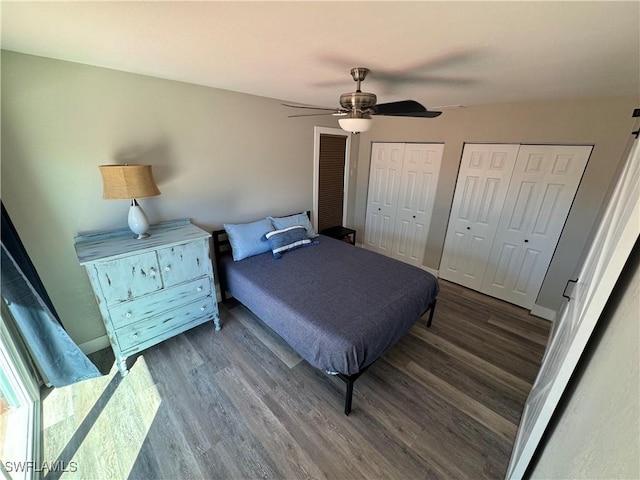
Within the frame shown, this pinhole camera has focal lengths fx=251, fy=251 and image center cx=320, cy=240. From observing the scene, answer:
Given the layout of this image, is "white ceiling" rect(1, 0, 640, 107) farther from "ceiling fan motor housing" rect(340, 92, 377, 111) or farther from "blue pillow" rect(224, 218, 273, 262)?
"blue pillow" rect(224, 218, 273, 262)

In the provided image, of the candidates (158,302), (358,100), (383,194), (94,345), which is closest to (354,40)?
(358,100)

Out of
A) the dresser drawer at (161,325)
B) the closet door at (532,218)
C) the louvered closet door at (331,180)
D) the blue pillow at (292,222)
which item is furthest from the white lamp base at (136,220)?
the closet door at (532,218)

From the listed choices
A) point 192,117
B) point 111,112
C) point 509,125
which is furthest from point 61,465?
point 509,125

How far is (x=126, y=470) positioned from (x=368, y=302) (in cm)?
182

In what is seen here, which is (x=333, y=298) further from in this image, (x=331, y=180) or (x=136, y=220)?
(x=331, y=180)

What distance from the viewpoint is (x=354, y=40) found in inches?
51.3

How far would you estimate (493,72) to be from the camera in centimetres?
173

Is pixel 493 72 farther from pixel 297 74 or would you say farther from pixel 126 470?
pixel 126 470

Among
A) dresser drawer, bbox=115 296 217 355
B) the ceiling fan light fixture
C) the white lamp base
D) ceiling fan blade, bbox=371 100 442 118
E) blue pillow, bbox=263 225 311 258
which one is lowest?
dresser drawer, bbox=115 296 217 355

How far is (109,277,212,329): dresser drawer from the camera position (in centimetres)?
192

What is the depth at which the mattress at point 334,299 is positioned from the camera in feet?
5.68

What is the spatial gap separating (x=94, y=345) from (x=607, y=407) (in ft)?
10.7

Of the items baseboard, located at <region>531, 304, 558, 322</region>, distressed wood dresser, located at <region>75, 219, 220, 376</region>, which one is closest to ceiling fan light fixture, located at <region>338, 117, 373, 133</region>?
distressed wood dresser, located at <region>75, 219, 220, 376</region>

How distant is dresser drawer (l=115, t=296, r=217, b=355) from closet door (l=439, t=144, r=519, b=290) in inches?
122
